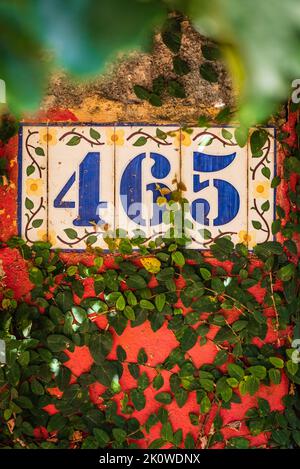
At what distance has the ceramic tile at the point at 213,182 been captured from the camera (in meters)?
2.21

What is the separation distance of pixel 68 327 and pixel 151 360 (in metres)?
0.34

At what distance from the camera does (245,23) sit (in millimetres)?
264

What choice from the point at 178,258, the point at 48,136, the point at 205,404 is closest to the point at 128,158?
the point at 48,136

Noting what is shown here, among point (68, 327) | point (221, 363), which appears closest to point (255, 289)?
point (221, 363)

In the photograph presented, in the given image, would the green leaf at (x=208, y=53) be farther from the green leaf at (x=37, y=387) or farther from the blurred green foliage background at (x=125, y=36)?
the blurred green foliage background at (x=125, y=36)

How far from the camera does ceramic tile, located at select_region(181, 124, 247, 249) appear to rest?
7.25 ft

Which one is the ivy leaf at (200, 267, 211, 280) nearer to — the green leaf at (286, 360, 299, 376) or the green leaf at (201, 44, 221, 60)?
the green leaf at (286, 360, 299, 376)

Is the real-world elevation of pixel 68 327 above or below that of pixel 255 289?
below

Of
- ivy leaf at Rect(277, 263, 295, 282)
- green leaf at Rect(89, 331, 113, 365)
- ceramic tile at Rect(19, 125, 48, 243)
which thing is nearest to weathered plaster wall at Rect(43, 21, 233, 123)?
ceramic tile at Rect(19, 125, 48, 243)

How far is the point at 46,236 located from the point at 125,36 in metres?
2.01

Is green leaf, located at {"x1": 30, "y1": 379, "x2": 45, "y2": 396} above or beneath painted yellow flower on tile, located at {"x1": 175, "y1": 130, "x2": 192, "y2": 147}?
beneath

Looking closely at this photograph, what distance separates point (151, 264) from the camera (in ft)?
7.14

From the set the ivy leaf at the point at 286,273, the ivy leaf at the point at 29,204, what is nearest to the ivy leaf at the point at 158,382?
the ivy leaf at the point at 286,273

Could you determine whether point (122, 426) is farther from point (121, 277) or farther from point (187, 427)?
point (121, 277)
